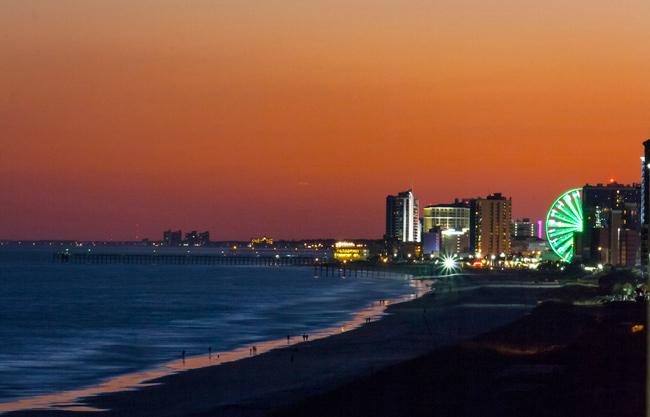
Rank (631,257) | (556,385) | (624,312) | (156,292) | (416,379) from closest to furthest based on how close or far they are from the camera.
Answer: (556,385) → (416,379) → (624,312) → (156,292) → (631,257)

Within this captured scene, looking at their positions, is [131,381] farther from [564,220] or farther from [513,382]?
[564,220]

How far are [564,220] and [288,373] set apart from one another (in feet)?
397

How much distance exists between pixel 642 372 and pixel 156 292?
9589 centimetres

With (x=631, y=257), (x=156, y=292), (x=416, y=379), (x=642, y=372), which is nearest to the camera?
(x=642, y=372)

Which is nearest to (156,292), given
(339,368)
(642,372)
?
(339,368)

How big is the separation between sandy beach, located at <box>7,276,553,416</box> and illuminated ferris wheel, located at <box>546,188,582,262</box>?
3542 inches

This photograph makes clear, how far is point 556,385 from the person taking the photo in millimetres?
25734

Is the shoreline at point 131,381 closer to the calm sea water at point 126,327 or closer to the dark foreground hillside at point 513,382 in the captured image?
the calm sea water at point 126,327

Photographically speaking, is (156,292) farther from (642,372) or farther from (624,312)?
(642,372)

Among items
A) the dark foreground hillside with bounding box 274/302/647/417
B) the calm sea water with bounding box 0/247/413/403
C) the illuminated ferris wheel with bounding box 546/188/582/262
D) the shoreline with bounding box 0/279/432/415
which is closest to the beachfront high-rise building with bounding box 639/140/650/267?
the illuminated ferris wheel with bounding box 546/188/582/262

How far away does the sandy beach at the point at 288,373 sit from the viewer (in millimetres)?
29625

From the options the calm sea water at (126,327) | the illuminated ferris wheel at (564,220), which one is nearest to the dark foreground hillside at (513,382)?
the calm sea water at (126,327)

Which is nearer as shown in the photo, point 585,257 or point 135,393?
point 135,393

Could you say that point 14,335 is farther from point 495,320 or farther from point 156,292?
point 156,292
